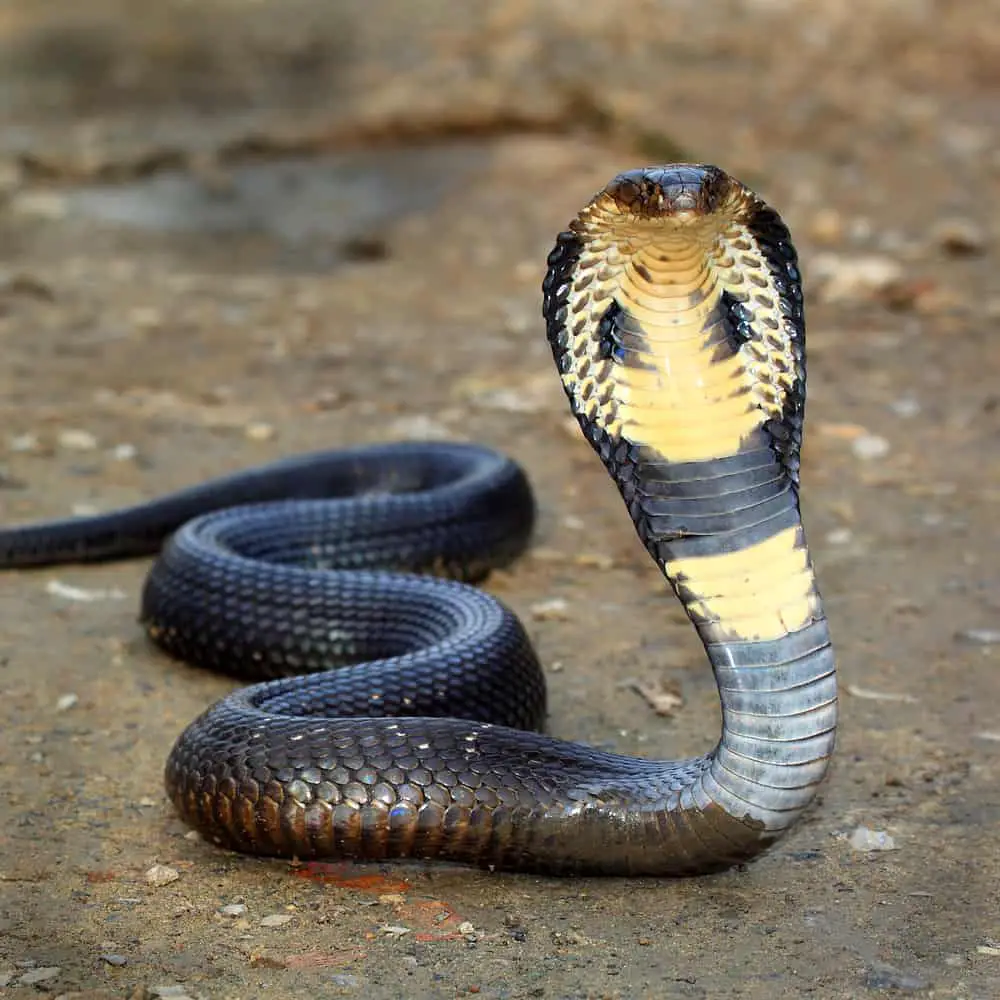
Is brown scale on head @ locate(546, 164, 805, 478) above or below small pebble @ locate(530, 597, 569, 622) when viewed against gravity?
above

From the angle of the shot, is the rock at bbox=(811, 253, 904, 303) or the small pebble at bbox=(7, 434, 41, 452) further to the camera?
the rock at bbox=(811, 253, 904, 303)

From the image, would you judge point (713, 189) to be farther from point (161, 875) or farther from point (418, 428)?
point (418, 428)

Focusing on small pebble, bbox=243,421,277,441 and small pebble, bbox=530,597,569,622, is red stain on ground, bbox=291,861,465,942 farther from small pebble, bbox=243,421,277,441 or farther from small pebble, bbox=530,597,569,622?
small pebble, bbox=243,421,277,441

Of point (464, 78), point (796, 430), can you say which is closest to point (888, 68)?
point (464, 78)

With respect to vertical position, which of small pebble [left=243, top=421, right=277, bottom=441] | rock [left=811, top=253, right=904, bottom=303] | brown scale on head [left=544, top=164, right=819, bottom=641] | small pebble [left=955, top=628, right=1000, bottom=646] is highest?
brown scale on head [left=544, top=164, right=819, bottom=641]

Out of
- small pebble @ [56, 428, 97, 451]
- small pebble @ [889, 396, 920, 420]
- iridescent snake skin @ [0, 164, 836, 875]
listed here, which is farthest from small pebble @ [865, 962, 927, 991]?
small pebble @ [56, 428, 97, 451]

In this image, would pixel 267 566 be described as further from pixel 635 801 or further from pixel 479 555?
pixel 635 801

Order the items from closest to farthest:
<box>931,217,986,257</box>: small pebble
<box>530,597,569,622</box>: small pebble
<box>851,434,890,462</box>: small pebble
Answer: <box>530,597,569,622</box>: small pebble
<box>851,434,890,462</box>: small pebble
<box>931,217,986,257</box>: small pebble

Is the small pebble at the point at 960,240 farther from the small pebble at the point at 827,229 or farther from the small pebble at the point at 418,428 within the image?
the small pebble at the point at 418,428
